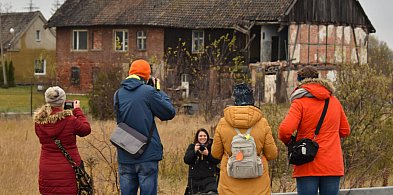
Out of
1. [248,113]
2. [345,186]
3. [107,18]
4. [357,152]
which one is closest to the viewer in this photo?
[248,113]

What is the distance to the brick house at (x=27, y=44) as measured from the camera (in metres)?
62.8

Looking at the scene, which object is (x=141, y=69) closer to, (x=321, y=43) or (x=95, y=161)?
(x=95, y=161)

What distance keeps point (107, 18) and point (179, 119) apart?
23315 mm

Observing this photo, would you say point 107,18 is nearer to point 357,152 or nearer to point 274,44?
point 274,44

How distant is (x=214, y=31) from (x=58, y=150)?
116ft

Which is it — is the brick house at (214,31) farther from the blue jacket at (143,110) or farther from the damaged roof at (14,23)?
the blue jacket at (143,110)

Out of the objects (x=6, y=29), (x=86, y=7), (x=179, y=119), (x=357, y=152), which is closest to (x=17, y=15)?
(x=6, y=29)

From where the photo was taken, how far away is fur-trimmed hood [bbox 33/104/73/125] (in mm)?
8109

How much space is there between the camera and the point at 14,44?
63781mm

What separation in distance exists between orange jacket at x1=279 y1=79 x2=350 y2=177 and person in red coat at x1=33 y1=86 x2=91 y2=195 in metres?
2.18

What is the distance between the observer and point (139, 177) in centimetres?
824

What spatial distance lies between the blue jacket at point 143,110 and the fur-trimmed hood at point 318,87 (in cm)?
145

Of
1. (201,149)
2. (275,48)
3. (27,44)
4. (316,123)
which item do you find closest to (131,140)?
(201,149)

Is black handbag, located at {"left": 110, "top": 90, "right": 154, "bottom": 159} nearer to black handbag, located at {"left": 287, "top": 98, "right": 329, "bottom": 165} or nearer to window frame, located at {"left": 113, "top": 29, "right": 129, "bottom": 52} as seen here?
black handbag, located at {"left": 287, "top": 98, "right": 329, "bottom": 165}
